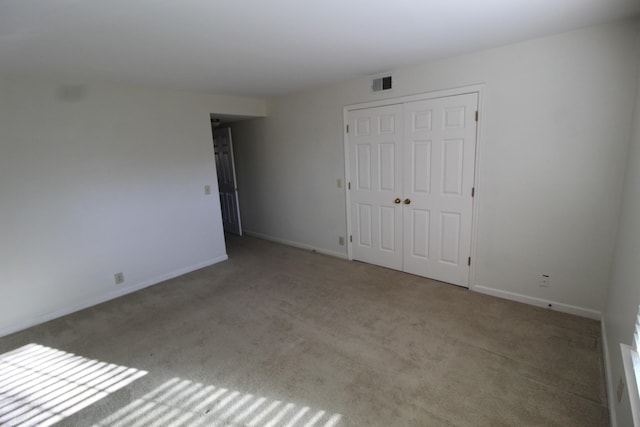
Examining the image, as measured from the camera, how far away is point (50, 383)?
7.22ft

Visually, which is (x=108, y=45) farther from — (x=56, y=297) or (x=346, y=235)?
(x=346, y=235)

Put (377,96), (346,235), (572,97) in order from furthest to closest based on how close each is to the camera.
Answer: (346,235) < (377,96) < (572,97)

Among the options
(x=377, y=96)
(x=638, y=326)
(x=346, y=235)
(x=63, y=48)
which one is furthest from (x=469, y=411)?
(x=63, y=48)

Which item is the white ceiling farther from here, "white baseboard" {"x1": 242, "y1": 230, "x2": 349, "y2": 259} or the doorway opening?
"white baseboard" {"x1": 242, "y1": 230, "x2": 349, "y2": 259}

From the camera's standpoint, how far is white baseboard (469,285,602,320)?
264cm

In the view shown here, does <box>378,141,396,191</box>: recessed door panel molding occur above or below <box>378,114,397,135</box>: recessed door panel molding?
below

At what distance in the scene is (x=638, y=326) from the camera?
1302mm

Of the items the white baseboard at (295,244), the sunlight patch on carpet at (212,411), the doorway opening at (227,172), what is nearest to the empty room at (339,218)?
the sunlight patch on carpet at (212,411)

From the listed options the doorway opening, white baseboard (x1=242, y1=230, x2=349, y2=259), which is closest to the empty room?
white baseboard (x1=242, y1=230, x2=349, y2=259)

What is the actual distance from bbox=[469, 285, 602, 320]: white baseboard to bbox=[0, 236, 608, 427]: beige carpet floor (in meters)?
0.07

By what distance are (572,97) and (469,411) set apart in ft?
8.11

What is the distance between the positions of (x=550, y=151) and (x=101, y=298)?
4702 millimetres

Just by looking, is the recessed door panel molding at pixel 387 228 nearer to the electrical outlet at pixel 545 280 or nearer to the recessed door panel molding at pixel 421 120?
the recessed door panel molding at pixel 421 120

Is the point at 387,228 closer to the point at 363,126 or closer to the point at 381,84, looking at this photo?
the point at 363,126
